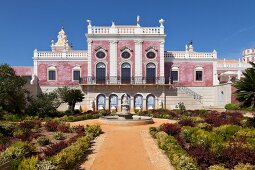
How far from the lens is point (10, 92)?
2606cm

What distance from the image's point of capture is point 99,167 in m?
10.5

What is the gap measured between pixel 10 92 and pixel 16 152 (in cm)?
1670

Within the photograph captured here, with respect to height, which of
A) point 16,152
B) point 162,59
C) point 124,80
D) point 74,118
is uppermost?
point 162,59

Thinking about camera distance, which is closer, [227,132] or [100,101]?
[227,132]

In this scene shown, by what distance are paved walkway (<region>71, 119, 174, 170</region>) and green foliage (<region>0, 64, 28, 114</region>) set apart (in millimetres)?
12502

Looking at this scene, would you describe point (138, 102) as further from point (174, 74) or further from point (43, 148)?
point (43, 148)

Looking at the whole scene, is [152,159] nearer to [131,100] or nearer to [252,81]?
[252,81]

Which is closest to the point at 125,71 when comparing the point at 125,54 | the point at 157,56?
the point at 125,54

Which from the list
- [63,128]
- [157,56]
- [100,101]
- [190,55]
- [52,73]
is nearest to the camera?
[63,128]

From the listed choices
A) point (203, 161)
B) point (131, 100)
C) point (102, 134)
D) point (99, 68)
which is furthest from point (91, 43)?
point (203, 161)

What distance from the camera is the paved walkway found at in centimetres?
1062

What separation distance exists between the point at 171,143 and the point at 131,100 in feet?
83.8

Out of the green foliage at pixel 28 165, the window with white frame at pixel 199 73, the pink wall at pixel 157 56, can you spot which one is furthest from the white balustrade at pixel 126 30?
the green foliage at pixel 28 165

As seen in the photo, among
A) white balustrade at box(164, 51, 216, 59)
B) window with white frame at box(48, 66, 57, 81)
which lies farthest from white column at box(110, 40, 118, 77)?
window with white frame at box(48, 66, 57, 81)
